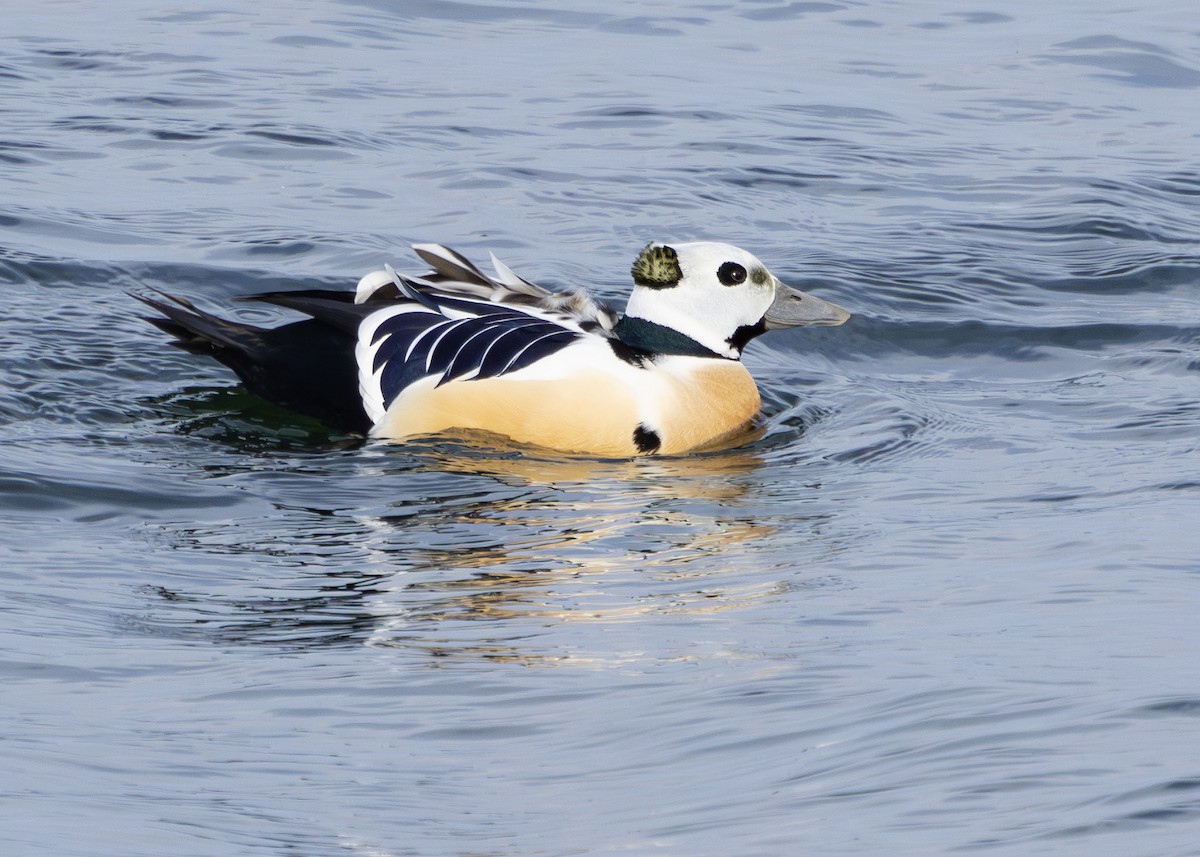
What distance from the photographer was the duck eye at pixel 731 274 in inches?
348

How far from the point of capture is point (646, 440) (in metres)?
8.32

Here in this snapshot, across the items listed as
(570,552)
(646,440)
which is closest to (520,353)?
(646,440)

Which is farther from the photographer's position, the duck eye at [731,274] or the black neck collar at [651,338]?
the duck eye at [731,274]

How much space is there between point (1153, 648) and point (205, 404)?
4843mm

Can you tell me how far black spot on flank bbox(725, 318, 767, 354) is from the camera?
8.96 metres

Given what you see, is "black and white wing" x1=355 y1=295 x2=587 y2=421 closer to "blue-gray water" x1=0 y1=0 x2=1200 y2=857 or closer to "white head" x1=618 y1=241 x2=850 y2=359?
"blue-gray water" x1=0 y1=0 x2=1200 y2=857

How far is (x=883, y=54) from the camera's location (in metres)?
16.5

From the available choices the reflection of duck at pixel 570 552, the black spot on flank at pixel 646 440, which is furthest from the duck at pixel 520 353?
the reflection of duck at pixel 570 552

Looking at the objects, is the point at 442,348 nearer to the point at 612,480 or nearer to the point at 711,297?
the point at 612,480

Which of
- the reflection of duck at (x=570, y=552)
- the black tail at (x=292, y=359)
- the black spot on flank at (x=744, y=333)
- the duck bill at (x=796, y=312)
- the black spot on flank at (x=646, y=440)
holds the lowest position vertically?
the reflection of duck at (x=570, y=552)

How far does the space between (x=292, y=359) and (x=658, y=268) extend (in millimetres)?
1590

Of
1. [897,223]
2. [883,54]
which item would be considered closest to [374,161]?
[897,223]

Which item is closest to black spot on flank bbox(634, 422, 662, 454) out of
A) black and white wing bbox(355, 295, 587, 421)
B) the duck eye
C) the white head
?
black and white wing bbox(355, 295, 587, 421)

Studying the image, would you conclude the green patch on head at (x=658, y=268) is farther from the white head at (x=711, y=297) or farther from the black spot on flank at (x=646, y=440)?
the black spot on flank at (x=646, y=440)
